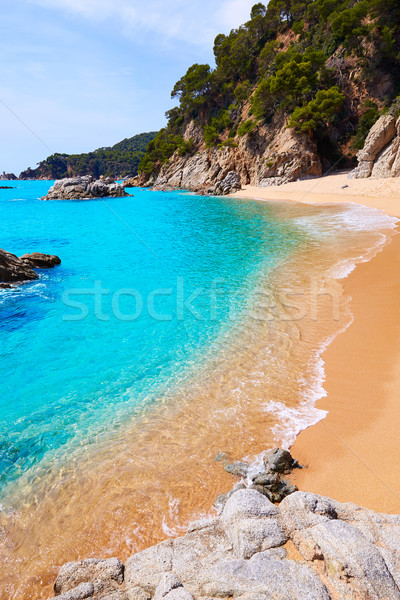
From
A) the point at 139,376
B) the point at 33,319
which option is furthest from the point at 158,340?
the point at 33,319

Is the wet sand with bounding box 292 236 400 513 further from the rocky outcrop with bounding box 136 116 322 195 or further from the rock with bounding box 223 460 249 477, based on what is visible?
the rocky outcrop with bounding box 136 116 322 195

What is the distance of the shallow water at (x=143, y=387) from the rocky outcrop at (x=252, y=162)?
35497mm

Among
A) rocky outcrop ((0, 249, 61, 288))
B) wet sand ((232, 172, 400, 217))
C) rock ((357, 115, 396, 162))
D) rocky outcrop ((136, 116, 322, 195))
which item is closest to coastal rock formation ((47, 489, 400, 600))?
rocky outcrop ((0, 249, 61, 288))

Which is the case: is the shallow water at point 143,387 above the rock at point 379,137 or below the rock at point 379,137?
below

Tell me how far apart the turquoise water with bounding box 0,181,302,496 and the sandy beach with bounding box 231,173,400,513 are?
348 centimetres

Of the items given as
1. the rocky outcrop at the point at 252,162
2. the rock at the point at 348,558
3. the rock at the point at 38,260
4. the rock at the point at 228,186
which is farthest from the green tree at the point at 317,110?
the rock at the point at 348,558

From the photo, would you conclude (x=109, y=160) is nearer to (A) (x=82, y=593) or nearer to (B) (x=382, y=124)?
(B) (x=382, y=124)

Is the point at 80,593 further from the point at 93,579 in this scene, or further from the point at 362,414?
the point at 362,414

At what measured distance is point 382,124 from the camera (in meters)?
35.0

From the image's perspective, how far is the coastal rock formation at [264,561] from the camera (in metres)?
2.86

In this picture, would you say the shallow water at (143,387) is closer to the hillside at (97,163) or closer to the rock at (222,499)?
the rock at (222,499)

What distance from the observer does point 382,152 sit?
35250mm

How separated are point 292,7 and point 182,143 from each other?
1405 inches

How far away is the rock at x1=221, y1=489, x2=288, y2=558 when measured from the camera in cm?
338
